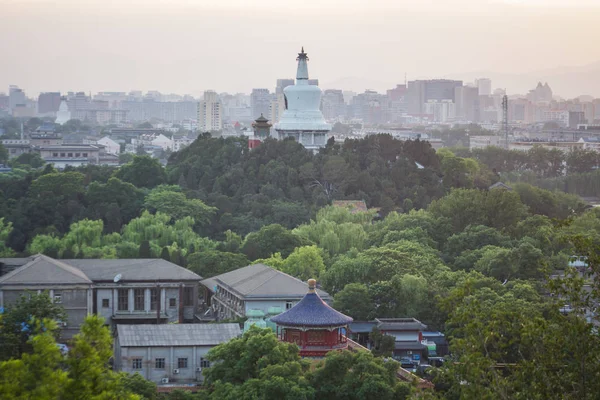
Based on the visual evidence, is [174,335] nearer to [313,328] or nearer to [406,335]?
[313,328]

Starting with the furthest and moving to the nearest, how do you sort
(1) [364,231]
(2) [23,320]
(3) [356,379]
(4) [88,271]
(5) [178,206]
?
(5) [178,206]
(1) [364,231]
(4) [88,271]
(2) [23,320]
(3) [356,379]

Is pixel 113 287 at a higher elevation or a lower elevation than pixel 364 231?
lower

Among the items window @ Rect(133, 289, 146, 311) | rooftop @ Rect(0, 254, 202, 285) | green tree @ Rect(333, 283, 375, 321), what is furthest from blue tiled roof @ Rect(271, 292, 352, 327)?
window @ Rect(133, 289, 146, 311)

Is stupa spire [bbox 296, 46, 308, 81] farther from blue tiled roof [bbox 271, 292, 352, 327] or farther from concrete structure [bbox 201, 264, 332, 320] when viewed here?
blue tiled roof [bbox 271, 292, 352, 327]

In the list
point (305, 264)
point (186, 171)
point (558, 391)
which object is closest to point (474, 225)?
point (305, 264)

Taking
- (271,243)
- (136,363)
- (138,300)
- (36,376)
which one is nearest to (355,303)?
(138,300)

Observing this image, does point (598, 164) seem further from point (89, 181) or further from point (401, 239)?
point (401, 239)

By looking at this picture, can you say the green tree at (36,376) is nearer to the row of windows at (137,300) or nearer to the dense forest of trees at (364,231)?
the dense forest of trees at (364,231)
